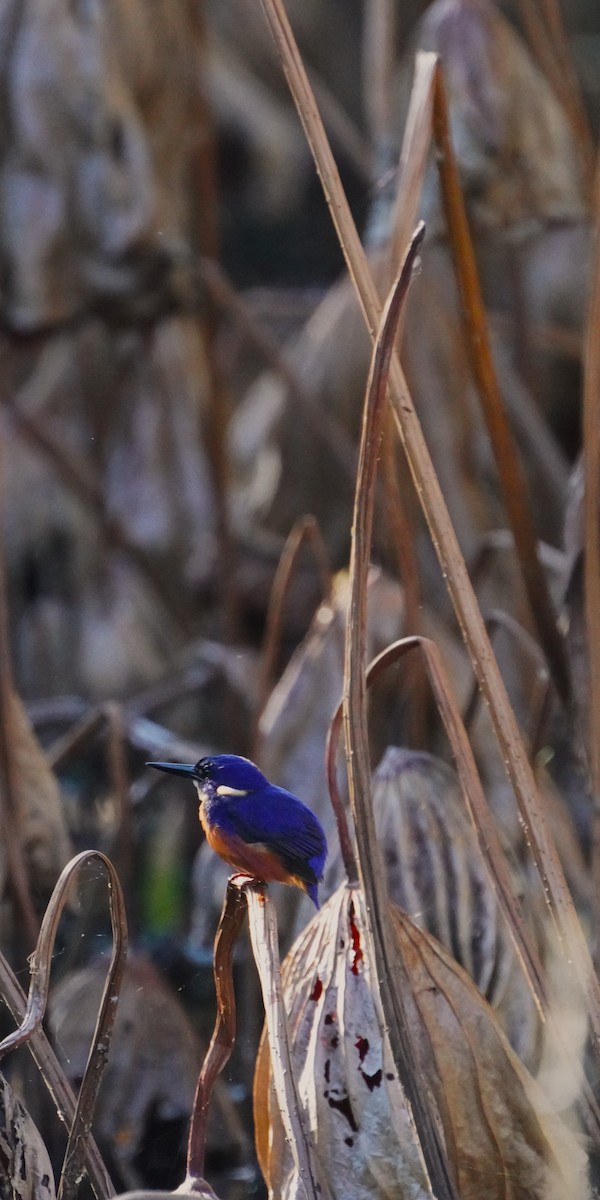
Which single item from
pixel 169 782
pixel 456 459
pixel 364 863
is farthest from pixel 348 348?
pixel 364 863

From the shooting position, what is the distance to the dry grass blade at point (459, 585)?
0.54m

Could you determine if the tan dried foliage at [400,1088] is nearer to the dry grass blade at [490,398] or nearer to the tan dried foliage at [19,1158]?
the tan dried foliage at [19,1158]

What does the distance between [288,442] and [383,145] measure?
623 mm

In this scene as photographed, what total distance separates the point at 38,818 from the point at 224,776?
1.01ft

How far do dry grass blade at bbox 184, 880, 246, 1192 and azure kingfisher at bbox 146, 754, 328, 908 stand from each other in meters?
0.02

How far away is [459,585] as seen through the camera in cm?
55

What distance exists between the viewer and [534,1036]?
2.35 ft

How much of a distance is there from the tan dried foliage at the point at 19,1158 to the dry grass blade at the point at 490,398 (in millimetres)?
406

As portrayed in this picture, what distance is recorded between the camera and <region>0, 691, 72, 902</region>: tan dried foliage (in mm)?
750

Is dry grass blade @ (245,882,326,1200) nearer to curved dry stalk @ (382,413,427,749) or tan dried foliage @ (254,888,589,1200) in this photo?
tan dried foliage @ (254,888,589,1200)

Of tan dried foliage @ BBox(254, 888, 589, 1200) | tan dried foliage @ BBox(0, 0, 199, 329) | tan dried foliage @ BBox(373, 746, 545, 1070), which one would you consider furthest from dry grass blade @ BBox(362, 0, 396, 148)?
tan dried foliage @ BBox(254, 888, 589, 1200)

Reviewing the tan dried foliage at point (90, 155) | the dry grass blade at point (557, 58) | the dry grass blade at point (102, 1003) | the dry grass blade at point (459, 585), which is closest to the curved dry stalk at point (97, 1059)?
the dry grass blade at point (102, 1003)

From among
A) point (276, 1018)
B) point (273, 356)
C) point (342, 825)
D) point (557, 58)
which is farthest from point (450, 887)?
point (273, 356)

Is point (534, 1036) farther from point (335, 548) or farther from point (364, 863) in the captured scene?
point (335, 548)
